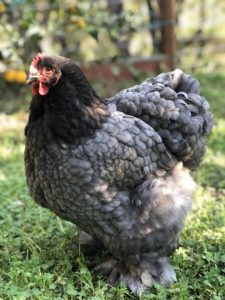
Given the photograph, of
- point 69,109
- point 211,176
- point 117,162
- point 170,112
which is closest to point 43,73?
point 69,109

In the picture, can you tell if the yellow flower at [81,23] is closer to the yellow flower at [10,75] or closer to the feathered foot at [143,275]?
the yellow flower at [10,75]

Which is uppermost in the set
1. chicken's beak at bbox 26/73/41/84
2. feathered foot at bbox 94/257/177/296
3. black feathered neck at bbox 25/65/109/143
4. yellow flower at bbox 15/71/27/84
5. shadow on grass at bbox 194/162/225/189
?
chicken's beak at bbox 26/73/41/84

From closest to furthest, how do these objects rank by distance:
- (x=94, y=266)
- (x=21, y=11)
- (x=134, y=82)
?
1. (x=94, y=266)
2. (x=21, y=11)
3. (x=134, y=82)

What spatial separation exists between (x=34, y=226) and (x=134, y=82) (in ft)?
13.3

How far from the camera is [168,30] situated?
23.0 ft

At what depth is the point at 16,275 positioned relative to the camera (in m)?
2.95

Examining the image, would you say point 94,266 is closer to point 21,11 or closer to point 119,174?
point 119,174

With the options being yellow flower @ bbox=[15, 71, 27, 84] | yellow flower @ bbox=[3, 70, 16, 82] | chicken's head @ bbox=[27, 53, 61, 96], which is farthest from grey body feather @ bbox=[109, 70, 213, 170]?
yellow flower @ bbox=[3, 70, 16, 82]

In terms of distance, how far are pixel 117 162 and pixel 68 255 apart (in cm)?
86

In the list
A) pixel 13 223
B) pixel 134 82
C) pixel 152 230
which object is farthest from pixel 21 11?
pixel 152 230

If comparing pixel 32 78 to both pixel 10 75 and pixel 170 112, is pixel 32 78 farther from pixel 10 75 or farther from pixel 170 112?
pixel 10 75

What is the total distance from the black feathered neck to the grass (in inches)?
35.0

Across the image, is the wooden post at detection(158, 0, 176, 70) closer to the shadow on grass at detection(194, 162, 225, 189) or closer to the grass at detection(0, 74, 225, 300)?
the shadow on grass at detection(194, 162, 225, 189)

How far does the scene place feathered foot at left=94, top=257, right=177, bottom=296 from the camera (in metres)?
3.04
